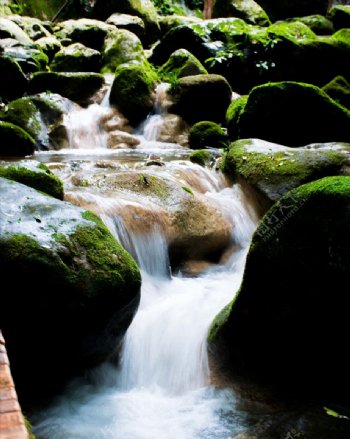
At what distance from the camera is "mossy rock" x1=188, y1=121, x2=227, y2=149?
10.4m

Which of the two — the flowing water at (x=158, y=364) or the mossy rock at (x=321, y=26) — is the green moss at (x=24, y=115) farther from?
the mossy rock at (x=321, y=26)

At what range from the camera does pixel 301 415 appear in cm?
288

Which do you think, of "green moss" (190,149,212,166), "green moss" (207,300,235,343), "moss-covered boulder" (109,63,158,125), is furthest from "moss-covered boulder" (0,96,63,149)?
"green moss" (207,300,235,343)

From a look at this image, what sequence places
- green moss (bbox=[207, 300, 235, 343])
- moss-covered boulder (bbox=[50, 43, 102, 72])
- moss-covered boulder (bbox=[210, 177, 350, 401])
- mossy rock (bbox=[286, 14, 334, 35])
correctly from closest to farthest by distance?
moss-covered boulder (bbox=[210, 177, 350, 401]) → green moss (bbox=[207, 300, 235, 343]) → moss-covered boulder (bbox=[50, 43, 102, 72]) → mossy rock (bbox=[286, 14, 334, 35])

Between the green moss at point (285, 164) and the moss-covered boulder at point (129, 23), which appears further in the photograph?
the moss-covered boulder at point (129, 23)

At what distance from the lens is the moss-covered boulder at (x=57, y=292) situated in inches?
116

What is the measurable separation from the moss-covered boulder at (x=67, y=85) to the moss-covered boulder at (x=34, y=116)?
5.70 feet

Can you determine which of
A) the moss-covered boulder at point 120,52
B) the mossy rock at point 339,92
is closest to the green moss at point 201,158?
the mossy rock at point 339,92

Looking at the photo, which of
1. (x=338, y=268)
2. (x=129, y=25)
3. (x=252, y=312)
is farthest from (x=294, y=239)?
(x=129, y=25)

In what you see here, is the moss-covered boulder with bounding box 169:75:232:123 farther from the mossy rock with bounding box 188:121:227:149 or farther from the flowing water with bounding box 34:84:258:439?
the flowing water with bounding box 34:84:258:439

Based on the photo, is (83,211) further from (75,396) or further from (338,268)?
(338,268)

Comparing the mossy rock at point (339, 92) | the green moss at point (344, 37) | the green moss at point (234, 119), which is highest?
the green moss at point (344, 37)

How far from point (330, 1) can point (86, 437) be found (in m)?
24.8

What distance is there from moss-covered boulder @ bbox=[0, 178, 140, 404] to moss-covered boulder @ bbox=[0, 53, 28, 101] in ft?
29.2
